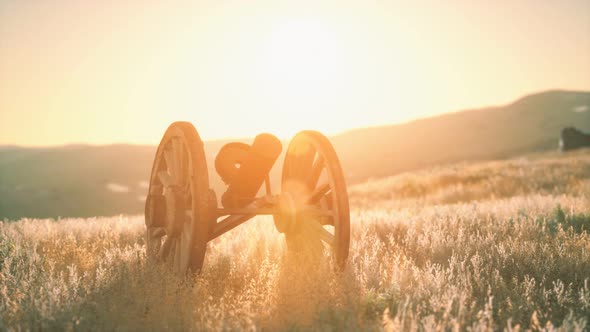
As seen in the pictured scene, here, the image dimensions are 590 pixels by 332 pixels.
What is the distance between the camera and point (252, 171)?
4625 millimetres

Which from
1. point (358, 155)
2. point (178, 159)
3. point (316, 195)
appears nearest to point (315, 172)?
point (316, 195)

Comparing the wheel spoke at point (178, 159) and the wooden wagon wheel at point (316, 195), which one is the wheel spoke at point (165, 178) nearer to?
the wheel spoke at point (178, 159)

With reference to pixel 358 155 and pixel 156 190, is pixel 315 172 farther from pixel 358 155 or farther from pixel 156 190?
pixel 358 155

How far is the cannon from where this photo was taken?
3.91m

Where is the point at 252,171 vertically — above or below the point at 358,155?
above

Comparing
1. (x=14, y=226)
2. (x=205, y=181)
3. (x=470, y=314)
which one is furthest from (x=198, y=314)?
(x=14, y=226)

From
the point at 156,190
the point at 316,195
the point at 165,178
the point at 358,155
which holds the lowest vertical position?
the point at 358,155

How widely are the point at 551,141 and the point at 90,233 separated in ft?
227

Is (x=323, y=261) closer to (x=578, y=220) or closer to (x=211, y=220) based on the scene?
(x=211, y=220)

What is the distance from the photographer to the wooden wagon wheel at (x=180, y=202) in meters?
3.82

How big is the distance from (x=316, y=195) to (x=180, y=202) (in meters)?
1.44

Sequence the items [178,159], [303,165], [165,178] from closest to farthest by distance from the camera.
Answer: [178,159] < [165,178] < [303,165]

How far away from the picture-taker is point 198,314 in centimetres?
335

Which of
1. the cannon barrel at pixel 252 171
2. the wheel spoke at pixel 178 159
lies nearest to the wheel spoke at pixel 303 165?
the cannon barrel at pixel 252 171
